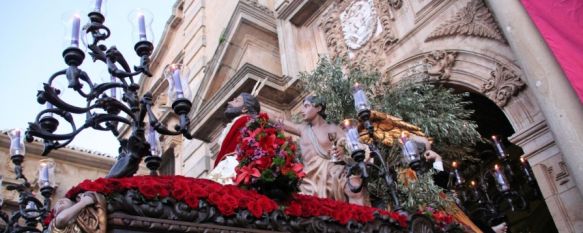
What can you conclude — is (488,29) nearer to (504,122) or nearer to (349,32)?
(349,32)

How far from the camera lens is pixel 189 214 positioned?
3170 mm

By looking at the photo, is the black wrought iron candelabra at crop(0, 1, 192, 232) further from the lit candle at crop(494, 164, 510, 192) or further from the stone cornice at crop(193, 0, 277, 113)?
the stone cornice at crop(193, 0, 277, 113)

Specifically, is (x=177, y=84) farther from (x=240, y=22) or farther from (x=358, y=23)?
(x=240, y=22)

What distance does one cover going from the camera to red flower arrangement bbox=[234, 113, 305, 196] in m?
3.83

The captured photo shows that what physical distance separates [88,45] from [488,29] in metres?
5.65

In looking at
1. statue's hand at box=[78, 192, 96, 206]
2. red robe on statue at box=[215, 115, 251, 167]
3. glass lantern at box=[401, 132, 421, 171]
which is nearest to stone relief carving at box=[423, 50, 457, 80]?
glass lantern at box=[401, 132, 421, 171]

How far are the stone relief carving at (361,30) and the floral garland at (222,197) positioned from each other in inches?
210

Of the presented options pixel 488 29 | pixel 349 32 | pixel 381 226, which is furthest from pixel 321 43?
pixel 381 226

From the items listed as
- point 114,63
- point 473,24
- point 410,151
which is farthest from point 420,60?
point 114,63

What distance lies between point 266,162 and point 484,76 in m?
4.95

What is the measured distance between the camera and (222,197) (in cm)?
342

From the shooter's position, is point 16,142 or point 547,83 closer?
point 547,83

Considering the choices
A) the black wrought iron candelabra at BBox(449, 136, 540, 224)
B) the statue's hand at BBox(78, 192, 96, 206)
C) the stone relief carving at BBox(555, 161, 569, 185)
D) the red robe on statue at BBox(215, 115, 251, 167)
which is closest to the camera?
the statue's hand at BBox(78, 192, 96, 206)

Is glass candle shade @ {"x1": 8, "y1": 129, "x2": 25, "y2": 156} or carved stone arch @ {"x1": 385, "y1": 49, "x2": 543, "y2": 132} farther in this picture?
glass candle shade @ {"x1": 8, "y1": 129, "x2": 25, "y2": 156}
